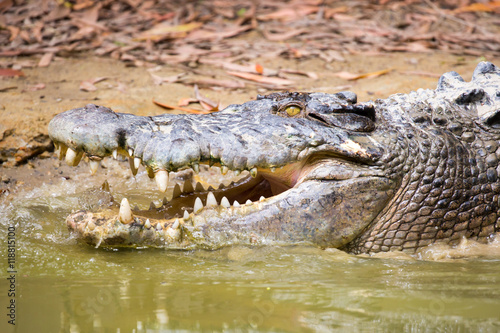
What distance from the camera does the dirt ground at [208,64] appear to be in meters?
5.06

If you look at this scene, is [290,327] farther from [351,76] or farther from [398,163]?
[351,76]

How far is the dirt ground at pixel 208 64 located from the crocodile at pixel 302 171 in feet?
5.70

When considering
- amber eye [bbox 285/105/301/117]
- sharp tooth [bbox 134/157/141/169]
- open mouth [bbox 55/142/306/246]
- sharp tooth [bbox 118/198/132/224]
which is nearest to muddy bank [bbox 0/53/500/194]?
open mouth [bbox 55/142/306/246]

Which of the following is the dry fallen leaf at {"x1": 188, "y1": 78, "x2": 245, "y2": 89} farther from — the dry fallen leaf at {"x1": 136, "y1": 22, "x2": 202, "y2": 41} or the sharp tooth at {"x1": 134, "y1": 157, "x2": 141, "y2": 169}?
the sharp tooth at {"x1": 134, "y1": 157, "x2": 141, "y2": 169}

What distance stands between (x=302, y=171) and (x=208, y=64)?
397 centimetres

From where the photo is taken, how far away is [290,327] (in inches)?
89.7

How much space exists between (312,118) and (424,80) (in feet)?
11.5

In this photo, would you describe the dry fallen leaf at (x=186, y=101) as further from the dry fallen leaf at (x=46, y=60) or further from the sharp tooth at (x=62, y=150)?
the sharp tooth at (x=62, y=150)

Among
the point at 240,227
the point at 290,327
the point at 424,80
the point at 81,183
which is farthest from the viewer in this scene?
the point at 424,80

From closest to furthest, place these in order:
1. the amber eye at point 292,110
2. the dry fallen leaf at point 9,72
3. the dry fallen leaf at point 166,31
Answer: the amber eye at point 292,110
the dry fallen leaf at point 9,72
the dry fallen leaf at point 166,31

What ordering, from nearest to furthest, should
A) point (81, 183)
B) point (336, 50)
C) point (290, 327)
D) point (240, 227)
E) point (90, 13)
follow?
1. point (290, 327)
2. point (240, 227)
3. point (81, 183)
4. point (336, 50)
5. point (90, 13)

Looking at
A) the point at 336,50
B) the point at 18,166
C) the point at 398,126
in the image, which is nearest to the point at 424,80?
the point at 336,50

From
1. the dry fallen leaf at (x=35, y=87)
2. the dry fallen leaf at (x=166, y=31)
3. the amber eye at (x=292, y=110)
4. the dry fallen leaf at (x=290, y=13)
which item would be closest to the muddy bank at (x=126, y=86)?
the dry fallen leaf at (x=35, y=87)

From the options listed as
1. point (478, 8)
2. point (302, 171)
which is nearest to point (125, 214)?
point (302, 171)
